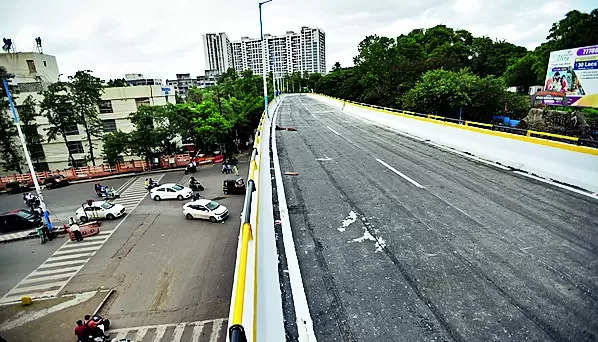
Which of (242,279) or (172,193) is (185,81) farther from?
(242,279)

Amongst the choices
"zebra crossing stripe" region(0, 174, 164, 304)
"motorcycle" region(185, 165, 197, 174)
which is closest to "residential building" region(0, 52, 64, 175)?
"motorcycle" region(185, 165, 197, 174)

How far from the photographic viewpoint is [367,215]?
6.67 metres

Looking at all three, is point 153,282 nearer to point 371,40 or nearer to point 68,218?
point 68,218

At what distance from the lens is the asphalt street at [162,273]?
33.3ft

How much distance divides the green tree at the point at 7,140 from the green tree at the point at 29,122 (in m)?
1.17

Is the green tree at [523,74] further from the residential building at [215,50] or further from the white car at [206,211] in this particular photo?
the residential building at [215,50]

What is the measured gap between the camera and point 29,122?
34.5 meters

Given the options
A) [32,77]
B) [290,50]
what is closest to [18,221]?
[32,77]

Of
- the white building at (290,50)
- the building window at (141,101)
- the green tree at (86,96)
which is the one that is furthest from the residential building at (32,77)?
the white building at (290,50)

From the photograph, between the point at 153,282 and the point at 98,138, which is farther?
the point at 98,138

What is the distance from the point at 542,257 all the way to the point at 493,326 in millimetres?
2134

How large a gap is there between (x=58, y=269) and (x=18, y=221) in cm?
964

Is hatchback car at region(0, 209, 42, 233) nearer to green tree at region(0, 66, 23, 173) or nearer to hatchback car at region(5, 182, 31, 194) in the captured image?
hatchback car at region(5, 182, 31, 194)

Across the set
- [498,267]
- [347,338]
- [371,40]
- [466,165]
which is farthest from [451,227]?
[371,40]
